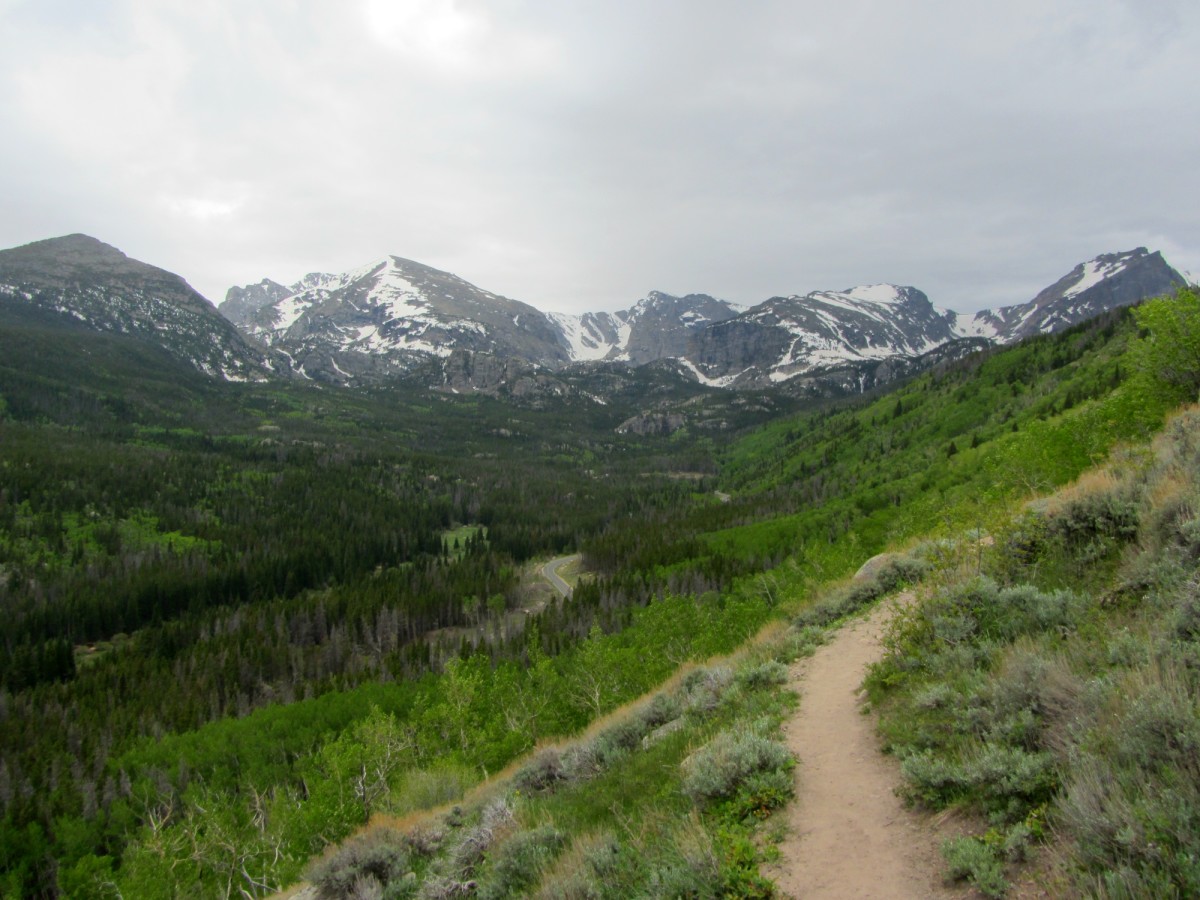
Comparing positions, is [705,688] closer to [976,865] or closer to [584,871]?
[584,871]

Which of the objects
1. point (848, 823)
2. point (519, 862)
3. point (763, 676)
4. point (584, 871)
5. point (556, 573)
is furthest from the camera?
point (556, 573)

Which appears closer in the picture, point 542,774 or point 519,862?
point 519,862

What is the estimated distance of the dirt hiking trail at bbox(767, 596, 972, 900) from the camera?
7852 millimetres

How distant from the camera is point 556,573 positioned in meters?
135

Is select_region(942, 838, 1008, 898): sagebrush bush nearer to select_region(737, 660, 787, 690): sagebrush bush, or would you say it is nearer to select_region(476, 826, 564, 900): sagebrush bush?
select_region(476, 826, 564, 900): sagebrush bush

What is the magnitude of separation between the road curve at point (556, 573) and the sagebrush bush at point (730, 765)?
10654 centimetres

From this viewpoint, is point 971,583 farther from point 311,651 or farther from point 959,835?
point 311,651

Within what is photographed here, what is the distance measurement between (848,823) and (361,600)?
10855cm

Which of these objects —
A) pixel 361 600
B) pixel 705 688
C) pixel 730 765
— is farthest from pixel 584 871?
pixel 361 600

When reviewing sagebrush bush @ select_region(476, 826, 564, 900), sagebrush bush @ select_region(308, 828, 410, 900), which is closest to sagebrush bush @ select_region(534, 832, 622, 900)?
sagebrush bush @ select_region(476, 826, 564, 900)

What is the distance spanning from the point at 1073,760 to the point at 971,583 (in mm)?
6700

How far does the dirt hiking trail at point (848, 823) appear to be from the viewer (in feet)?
25.8

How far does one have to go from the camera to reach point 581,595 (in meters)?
102

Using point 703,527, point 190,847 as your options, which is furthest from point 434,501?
point 190,847
